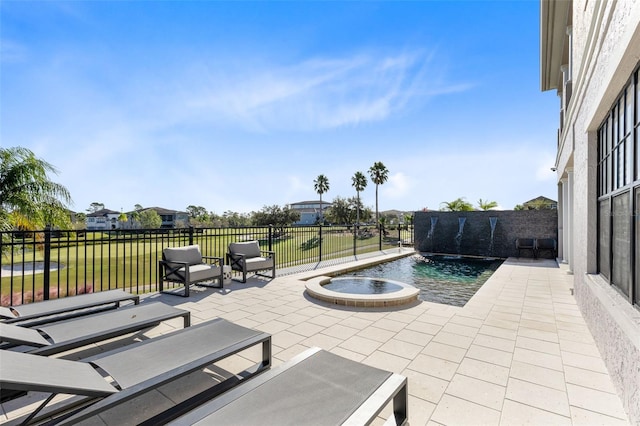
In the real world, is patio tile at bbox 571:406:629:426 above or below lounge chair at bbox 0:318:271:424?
below

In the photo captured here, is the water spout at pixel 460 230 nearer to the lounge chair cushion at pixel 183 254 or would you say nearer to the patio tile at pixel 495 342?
the patio tile at pixel 495 342

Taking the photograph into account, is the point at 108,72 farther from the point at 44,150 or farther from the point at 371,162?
the point at 371,162

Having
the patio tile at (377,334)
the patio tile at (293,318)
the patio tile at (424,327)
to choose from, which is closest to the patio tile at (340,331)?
the patio tile at (377,334)

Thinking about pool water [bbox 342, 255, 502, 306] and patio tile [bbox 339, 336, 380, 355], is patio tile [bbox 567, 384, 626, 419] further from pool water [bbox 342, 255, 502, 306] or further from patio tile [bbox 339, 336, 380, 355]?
pool water [bbox 342, 255, 502, 306]

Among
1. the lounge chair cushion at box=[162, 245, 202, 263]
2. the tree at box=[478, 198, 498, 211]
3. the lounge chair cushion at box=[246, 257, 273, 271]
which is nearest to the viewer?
the lounge chair cushion at box=[162, 245, 202, 263]

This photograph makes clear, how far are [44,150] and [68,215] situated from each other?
2112 millimetres

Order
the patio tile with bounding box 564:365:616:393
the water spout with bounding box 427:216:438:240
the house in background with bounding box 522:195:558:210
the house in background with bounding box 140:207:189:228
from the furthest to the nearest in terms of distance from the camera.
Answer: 1. the house in background with bounding box 140:207:189:228
2. the house in background with bounding box 522:195:558:210
3. the water spout with bounding box 427:216:438:240
4. the patio tile with bounding box 564:365:616:393

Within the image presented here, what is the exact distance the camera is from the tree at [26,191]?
811 cm

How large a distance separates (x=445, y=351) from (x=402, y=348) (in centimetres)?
45

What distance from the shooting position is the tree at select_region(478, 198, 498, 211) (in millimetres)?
15930

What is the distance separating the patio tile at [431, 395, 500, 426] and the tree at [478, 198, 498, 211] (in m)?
15.8

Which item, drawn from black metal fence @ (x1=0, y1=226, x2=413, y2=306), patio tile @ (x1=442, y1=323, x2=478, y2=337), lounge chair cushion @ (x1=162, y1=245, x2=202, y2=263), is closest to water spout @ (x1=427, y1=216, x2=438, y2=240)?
black metal fence @ (x1=0, y1=226, x2=413, y2=306)

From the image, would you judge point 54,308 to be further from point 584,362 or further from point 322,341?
point 584,362

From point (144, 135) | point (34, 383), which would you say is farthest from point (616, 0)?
point (144, 135)
